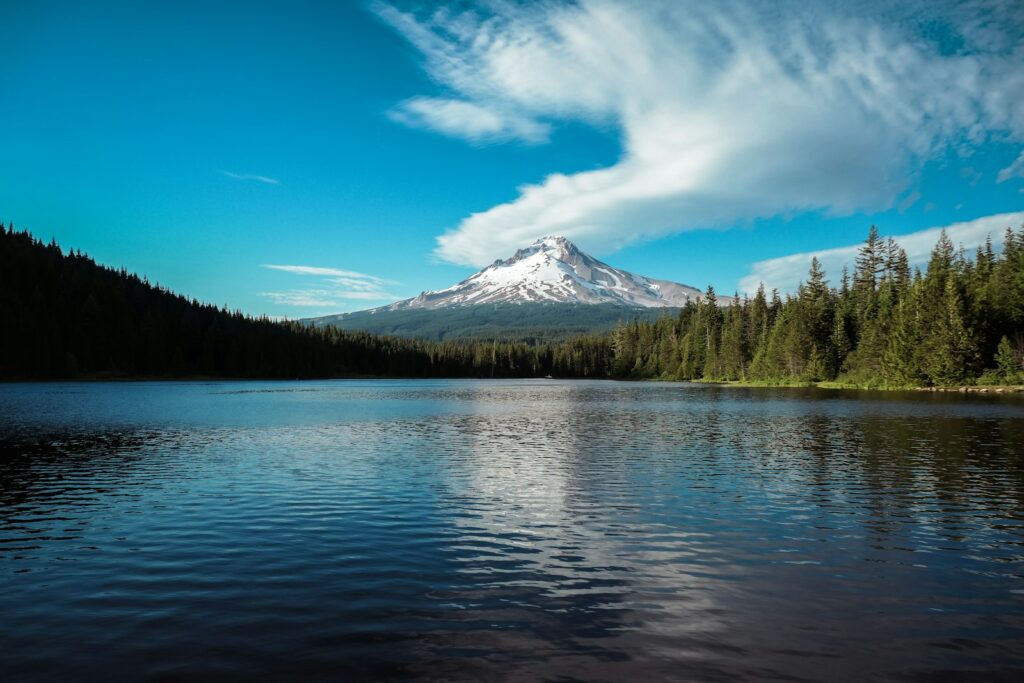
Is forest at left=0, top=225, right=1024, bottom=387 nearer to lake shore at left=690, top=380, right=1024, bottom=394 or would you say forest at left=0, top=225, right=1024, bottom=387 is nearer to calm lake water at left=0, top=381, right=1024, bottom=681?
lake shore at left=690, top=380, right=1024, bottom=394

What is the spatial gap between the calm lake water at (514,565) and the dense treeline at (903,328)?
8754 cm

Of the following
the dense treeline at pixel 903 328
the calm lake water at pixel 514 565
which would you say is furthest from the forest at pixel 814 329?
the calm lake water at pixel 514 565

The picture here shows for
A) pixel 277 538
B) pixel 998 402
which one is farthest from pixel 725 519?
pixel 998 402

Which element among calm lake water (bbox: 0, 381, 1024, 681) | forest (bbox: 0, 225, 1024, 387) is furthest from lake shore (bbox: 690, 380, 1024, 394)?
calm lake water (bbox: 0, 381, 1024, 681)

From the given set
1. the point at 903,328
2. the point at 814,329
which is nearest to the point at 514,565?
the point at 903,328

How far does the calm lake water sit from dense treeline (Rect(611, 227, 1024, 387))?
87.5m

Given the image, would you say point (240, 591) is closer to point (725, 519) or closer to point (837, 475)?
point (725, 519)

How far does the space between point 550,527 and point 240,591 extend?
31.6 ft

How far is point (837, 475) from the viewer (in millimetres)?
29219

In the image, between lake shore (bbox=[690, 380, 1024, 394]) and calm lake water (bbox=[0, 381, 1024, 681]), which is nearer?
calm lake water (bbox=[0, 381, 1024, 681])

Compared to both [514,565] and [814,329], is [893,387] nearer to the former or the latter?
[814,329]

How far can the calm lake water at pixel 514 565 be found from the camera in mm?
10836

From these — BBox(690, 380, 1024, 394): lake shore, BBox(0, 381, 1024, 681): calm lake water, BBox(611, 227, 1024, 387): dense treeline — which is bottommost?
BBox(0, 381, 1024, 681): calm lake water

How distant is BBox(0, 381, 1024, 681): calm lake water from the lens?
427 inches
